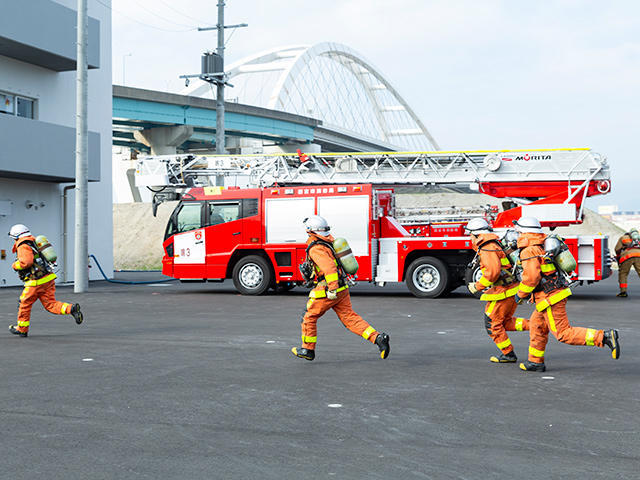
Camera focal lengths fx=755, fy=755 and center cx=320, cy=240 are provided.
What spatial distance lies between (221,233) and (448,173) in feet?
19.7

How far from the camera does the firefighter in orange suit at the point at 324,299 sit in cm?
841

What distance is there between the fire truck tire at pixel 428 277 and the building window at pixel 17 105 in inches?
524

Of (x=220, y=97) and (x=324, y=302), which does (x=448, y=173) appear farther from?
(x=220, y=97)

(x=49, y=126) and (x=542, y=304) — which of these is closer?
(x=542, y=304)

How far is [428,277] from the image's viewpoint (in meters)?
17.6

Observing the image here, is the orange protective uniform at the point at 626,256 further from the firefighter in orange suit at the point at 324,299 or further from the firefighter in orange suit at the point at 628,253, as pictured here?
the firefighter in orange suit at the point at 324,299

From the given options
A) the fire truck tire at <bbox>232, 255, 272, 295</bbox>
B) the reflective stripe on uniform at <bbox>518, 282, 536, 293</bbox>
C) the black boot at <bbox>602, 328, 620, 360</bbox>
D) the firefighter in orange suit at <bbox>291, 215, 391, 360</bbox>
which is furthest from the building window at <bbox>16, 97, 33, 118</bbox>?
the black boot at <bbox>602, 328, 620, 360</bbox>

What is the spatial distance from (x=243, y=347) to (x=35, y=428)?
171 inches

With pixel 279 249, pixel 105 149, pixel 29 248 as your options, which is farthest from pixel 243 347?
pixel 105 149

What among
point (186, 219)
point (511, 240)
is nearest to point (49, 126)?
point (186, 219)

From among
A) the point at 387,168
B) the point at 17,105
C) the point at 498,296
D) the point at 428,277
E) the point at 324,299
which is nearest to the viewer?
the point at 498,296

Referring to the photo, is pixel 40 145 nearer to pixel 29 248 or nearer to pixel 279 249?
pixel 279 249

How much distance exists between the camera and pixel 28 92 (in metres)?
23.3

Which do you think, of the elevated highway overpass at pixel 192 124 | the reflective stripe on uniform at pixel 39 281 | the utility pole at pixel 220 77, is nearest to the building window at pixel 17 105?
the utility pole at pixel 220 77
